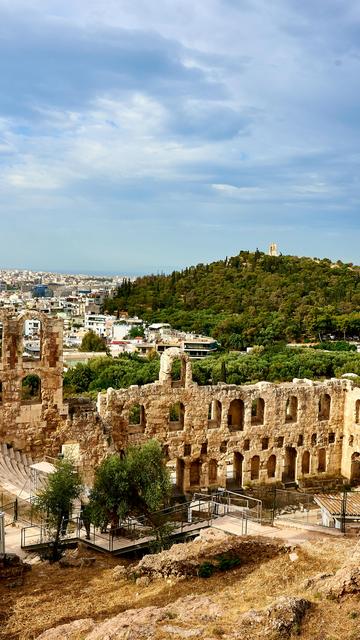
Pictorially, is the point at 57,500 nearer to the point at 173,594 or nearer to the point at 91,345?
the point at 173,594

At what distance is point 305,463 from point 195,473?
7.23 m

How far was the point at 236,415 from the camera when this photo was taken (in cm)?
3359

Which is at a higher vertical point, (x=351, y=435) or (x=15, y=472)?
(x=15, y=472)

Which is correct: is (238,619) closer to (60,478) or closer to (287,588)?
(287,588)

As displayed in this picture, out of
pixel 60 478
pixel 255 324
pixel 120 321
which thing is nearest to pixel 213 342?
pixel 255 324

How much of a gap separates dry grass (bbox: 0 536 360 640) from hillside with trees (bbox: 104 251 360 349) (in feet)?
259

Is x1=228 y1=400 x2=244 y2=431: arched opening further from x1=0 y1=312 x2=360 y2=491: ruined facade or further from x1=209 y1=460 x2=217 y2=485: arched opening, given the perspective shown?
x1=209 y1=460 x2=217 y2=485: arched opening

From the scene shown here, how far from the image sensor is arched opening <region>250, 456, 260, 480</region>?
3300 cm

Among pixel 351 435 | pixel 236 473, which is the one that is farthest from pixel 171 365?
pixel 351 435

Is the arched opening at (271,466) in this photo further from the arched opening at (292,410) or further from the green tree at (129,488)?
the green tree at (129,488)

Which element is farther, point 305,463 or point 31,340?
point 31,340

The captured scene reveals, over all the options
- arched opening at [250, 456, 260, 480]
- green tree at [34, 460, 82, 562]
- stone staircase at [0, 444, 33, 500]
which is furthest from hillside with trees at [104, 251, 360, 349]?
green tree at [34, 460, 82, 562]

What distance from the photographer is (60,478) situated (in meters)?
17.2

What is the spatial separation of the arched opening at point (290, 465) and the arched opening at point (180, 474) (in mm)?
6599
